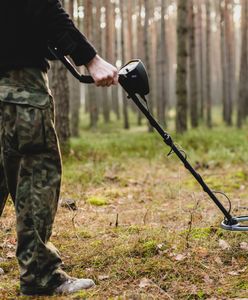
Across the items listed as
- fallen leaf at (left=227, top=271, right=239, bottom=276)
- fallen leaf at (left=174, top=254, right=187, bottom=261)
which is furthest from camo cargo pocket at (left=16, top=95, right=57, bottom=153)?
fallen leaf at (left=227, top=271, right=239, bottom=276)

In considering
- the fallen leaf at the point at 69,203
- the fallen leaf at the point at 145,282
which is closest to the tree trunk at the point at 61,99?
the fallen leaf at the point at 69,203

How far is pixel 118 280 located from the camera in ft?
11.1

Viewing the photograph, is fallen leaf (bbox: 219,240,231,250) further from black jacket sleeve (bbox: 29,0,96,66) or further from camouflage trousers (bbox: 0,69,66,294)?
black jacket sleeve (bbox: 29,0,96,66)

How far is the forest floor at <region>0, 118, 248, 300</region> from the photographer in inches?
129

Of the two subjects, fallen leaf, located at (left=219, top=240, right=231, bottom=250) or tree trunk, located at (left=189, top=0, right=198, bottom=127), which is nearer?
fallen leaf, located at (left=219, top=240, right=231, bottom=250)

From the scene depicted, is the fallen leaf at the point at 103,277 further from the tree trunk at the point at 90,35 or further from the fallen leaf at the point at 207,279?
the tree trunk at the point at 90,35

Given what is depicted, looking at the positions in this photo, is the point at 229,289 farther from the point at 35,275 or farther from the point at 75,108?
the point at 75,108

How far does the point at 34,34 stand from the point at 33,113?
462mm

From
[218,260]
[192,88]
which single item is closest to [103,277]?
[218,260]

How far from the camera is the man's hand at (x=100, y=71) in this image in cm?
281

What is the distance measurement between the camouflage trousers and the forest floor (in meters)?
0.30

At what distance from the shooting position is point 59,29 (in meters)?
2.72

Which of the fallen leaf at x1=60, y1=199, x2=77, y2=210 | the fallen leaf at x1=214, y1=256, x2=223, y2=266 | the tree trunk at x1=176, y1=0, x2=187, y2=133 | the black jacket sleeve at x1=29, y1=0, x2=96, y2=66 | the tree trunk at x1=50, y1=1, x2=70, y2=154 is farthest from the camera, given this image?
the tree trunk at x1=176, y1=0, x2=187, y2=133

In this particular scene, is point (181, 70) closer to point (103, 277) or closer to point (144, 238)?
point (144, 238)
